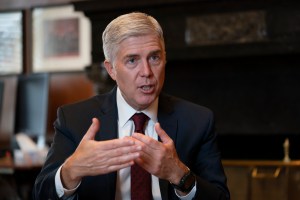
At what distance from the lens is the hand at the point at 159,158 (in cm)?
158

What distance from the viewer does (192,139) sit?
6.24 ft

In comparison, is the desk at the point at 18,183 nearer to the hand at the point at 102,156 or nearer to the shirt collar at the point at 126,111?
the shirt collar at the point at 126,111

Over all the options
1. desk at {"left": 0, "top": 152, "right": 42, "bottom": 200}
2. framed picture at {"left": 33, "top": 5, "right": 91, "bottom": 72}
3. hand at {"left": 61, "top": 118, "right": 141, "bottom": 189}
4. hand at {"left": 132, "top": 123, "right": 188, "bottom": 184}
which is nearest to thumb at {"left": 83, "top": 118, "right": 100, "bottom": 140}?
hand at {"left": 61, "top": 118, "right": 141, "bottom": 189}

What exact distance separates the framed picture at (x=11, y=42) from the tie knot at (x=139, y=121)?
3427 mm

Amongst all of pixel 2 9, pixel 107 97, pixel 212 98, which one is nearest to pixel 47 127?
pixel 2 9

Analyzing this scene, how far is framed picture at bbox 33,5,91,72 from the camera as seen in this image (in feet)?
15.8

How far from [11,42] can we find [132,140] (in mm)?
3818

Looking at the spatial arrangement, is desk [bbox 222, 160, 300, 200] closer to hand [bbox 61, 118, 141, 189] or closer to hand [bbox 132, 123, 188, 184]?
hand [bbox 132, 123, 188, 184]

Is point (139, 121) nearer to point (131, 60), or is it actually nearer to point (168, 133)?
point (168, 133)

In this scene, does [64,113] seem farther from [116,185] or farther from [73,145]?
[116,185]

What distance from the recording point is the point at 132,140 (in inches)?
61.2

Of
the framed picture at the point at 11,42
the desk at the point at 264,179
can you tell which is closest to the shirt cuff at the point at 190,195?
the desk at the point at 264,179

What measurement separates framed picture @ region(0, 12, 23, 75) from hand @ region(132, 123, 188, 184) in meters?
3.72

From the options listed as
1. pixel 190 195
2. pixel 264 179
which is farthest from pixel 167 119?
pixel 264 179
